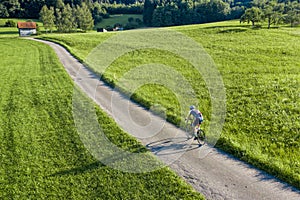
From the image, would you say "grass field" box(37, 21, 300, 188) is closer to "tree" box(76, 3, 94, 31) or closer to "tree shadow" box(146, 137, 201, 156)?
"tree shadow" box(146, 137, 201, 156)

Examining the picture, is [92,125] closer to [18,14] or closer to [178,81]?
[178,81]

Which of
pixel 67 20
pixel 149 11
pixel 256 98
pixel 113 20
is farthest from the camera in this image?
pixel 113 20

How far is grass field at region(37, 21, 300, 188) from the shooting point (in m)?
12.4

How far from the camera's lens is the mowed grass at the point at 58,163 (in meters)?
10.6

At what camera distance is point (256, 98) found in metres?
19.2

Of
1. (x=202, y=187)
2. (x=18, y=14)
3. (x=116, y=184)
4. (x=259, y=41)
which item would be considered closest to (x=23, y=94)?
(x=116, y=184)

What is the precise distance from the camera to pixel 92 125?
16516 mm

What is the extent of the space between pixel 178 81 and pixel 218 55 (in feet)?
Result: 45.6

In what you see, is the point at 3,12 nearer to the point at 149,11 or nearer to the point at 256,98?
the point at 149,11

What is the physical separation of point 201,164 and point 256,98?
32.4ft

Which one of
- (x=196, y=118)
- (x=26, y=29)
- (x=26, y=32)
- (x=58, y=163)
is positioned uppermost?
(x=26, y=29)

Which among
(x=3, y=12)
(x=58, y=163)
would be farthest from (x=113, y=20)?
(x=58, y=163)

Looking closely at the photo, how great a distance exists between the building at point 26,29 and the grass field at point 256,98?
244 ft

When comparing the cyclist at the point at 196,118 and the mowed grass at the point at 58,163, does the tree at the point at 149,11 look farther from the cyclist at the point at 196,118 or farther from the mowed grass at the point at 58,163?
the cyclist at the point at 196,118
